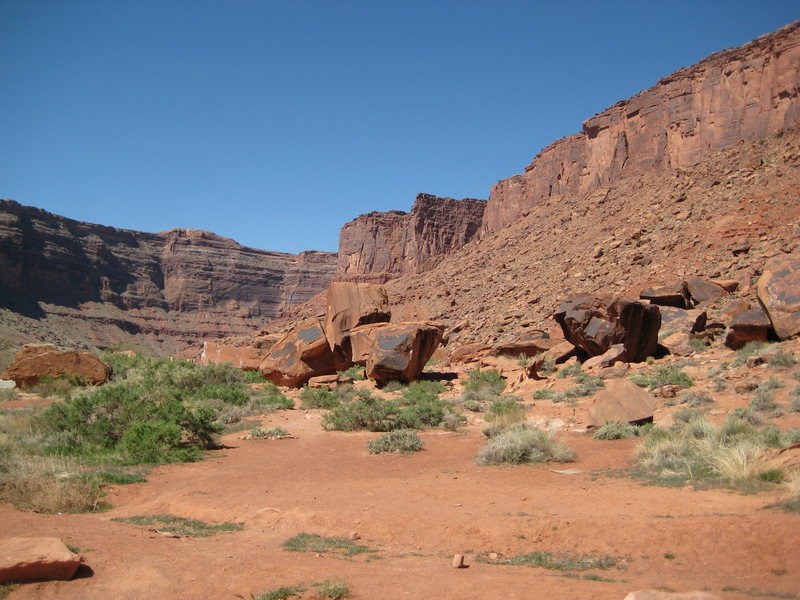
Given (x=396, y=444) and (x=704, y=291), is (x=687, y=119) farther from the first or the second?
(x=396, y=444)

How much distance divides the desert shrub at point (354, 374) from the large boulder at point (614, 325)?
8047mm

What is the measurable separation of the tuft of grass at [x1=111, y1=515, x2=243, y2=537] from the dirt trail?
241 mm

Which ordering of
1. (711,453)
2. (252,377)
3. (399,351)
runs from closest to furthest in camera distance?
(711,453)
(399,351)
(252,377)

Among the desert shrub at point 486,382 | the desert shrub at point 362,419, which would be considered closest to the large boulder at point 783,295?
the desert shrub at point 486,382

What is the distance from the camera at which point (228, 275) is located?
135000mm

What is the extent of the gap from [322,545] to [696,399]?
10.6m

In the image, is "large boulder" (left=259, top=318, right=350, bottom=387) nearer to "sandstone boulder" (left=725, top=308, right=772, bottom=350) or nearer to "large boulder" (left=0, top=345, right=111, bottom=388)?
"large boulder" (left=0, top=345, right=111, bottom=388)

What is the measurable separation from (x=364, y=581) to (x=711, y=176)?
46.1 metres

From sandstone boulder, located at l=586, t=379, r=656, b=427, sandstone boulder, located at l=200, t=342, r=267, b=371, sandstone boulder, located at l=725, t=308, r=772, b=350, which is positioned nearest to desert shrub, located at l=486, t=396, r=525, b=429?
sandstone boulder, located at l=586, t=379, r=656, b=427

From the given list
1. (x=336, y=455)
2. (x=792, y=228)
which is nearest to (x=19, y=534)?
(x=336, y=455)

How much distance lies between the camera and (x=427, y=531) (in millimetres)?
7363

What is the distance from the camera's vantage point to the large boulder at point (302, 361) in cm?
2403

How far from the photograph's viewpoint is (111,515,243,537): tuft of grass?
23.7 feet

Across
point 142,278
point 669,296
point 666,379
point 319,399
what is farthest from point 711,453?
point 142,278
